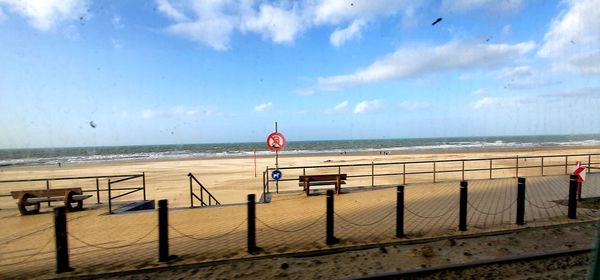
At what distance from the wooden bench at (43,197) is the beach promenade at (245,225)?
36 cm

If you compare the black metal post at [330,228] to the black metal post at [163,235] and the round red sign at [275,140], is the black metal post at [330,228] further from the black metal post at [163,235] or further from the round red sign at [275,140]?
the round red sign at [275,140]

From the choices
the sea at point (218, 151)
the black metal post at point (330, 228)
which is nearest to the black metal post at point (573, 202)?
the black metal post at point (330, 228)

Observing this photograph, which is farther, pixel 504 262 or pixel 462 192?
pixel 462 192

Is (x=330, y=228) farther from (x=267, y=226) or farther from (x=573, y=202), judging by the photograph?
(x=573, y=202)

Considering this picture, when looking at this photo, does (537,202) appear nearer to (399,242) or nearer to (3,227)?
(399,242)

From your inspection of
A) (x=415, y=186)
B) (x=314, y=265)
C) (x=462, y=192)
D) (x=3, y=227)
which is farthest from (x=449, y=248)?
(x=3, y=227)

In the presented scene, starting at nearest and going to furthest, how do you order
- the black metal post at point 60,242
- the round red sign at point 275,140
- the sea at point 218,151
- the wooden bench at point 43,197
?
1. the black metal post at point 60,242
2. the wooden bench at point 43,197
3. the round red sign at point 275,140
4. the sea at point 218,151

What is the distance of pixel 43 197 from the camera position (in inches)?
368

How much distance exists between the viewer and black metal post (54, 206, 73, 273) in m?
4.89

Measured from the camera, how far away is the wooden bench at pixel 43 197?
9.05 m

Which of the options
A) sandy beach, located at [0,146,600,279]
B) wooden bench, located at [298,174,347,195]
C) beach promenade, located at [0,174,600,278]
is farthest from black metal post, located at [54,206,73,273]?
wooden bench, located at [298,174,347,195]

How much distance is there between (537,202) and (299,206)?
6.90 m

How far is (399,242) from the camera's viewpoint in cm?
588

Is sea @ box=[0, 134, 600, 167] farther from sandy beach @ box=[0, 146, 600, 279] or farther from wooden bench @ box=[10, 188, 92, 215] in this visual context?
sandy beach @ box=[0, 146, 600, 279]
